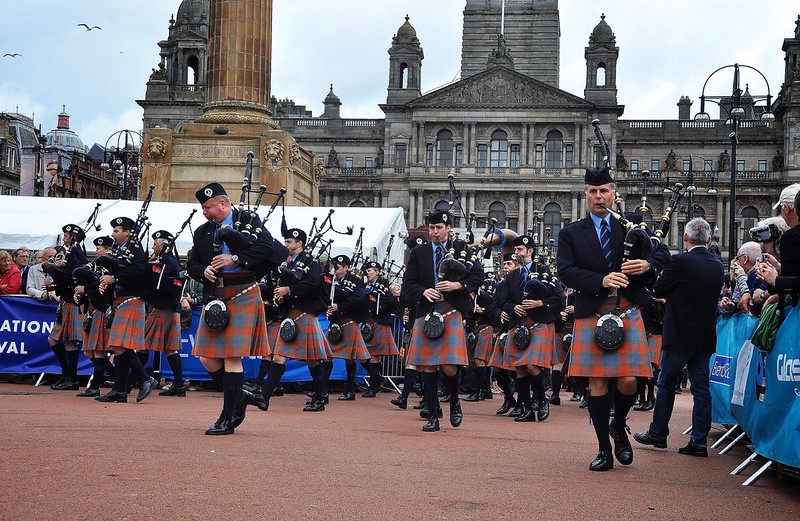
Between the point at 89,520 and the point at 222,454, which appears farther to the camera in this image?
the point at 222,454

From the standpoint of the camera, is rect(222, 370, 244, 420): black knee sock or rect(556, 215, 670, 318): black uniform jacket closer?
rect(556, 215, 670, 318): black uniform jacket

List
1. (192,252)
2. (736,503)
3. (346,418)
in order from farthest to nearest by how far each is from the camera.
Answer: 1. (346,418)
2. (192,252)
3. (736,503)

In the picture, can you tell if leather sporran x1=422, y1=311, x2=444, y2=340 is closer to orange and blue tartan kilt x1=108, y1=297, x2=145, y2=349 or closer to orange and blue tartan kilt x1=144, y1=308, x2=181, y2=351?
orange and blue tartan kilt x1=108, y1=297, x2=145, y2=349

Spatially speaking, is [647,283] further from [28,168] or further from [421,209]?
[421,209]

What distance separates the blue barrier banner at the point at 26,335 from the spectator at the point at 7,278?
27cm

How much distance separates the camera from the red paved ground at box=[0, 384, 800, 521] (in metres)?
5.72

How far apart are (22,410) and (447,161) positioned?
8002 cm

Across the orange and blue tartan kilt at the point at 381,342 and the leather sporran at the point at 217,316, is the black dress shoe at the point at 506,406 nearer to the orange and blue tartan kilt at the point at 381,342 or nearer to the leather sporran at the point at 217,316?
the orange and blue tartan kilt at the point at 381,342

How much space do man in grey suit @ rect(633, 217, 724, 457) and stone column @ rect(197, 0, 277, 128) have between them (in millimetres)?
14385

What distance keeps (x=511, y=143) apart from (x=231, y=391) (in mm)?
81939

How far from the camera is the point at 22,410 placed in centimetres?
1077

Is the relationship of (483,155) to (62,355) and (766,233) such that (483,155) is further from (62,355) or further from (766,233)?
(766,233)

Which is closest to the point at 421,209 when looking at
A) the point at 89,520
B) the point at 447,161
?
the point at 447,161

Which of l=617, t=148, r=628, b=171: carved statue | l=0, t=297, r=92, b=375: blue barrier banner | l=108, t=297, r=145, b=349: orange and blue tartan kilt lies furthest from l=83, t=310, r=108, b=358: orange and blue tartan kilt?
l=617, t=148, r=628, b=171: carved statue
